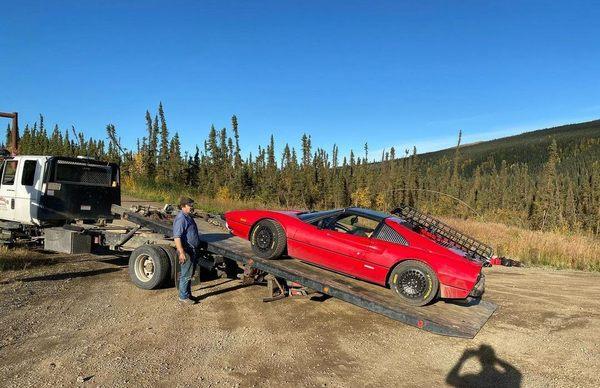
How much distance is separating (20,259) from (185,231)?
16.6 ft

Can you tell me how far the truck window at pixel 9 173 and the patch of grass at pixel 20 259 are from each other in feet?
4.93

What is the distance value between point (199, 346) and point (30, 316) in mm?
2770

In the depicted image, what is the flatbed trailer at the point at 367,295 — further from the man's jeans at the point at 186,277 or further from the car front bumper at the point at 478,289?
the man's jeans at the point at 186,277

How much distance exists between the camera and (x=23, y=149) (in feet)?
249

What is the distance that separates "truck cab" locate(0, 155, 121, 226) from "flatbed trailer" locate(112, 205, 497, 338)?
2.72 m

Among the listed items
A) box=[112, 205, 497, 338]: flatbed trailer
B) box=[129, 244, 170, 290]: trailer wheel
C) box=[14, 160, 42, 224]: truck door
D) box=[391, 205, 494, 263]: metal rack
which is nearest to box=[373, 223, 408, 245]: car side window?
box=[391, 205, 494, 263]: metal rack

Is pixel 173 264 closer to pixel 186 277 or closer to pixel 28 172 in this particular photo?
pixel 186 277

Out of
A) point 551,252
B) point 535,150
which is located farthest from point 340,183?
point 535,150

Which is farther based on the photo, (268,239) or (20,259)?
(20,259)

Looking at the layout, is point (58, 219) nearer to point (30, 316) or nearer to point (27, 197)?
point (27, 197)

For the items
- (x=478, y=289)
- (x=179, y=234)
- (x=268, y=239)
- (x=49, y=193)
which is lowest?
(x=478, y=289)

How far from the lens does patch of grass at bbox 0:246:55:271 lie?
898 centimetres

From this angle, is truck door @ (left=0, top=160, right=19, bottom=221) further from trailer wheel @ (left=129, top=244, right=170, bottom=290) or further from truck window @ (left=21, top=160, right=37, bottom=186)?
trailer wheel @ (left=129, top=244, right=170, bottom=290)

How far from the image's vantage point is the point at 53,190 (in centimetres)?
921
